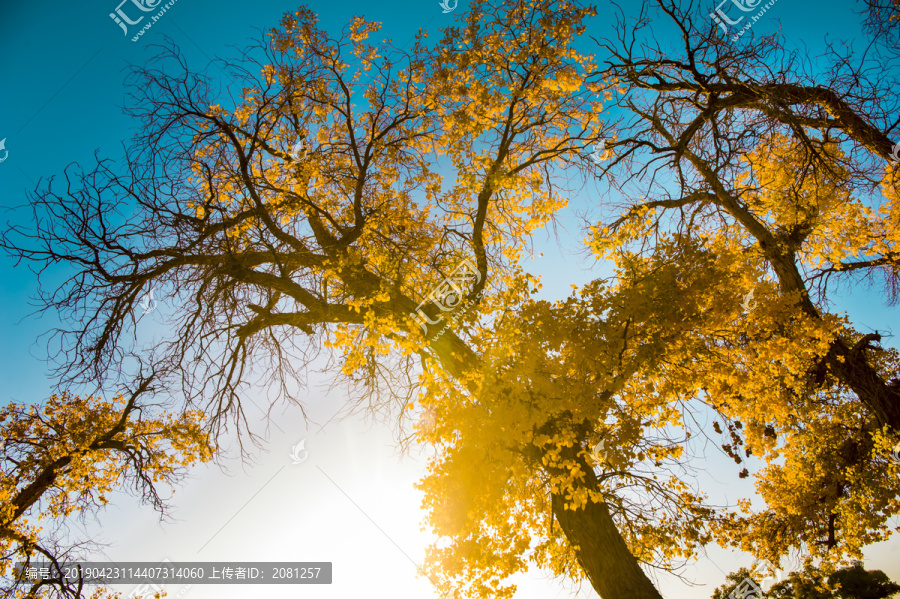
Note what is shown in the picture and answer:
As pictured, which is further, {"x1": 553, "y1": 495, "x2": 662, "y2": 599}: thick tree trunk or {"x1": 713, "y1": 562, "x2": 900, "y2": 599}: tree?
{"x1": 713, "y1": 562, "x2": 900, "y2": 599}: tree

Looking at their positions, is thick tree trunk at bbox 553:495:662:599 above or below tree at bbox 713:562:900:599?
above

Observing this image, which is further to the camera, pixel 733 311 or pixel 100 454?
pixel 100 454

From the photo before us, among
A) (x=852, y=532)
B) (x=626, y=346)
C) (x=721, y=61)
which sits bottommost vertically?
(x=852, y=532)

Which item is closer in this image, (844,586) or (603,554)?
(603,554)

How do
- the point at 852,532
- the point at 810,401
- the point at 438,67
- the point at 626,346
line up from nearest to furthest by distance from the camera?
1. the point at 626,346
2. the point at 438,67
3. the point at 810,401
4. the point at 852,532

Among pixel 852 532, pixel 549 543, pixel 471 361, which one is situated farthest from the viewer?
pixel 852 532

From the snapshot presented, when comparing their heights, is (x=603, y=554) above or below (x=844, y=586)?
above

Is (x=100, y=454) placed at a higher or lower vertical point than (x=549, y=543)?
higher

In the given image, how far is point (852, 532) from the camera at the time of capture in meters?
11.1

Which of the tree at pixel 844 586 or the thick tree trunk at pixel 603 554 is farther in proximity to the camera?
the tree at pixel 844 586

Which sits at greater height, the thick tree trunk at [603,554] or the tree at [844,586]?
the thick tree trunk at [603,554]

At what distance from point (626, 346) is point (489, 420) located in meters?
2.28

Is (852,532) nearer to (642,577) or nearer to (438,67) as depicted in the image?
(642,577)

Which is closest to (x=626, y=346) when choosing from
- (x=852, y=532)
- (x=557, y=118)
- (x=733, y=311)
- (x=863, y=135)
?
(x=733, y=311)
